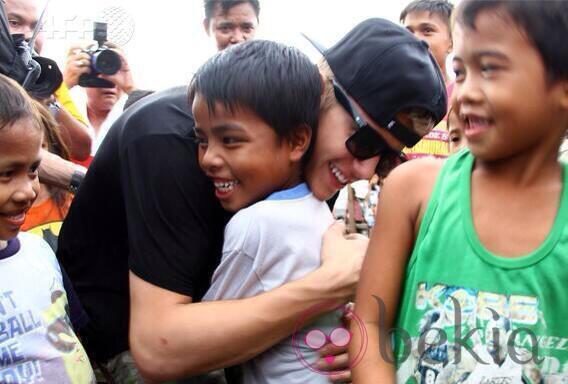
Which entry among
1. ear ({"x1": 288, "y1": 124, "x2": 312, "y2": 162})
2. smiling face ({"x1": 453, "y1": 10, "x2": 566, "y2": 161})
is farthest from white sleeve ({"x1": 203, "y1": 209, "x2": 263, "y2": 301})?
smiling face ({"x1": 453, "y1": 10, "x2": 566, "y2": 161})

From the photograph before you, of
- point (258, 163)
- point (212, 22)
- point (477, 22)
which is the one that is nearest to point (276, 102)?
point (258, 163)

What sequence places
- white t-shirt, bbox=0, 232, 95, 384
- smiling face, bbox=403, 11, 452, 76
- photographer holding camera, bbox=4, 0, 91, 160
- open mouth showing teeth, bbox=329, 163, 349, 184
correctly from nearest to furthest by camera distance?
white t-shirt, bbox=0, 232, 95, 384 → open mouth showing teeth, bbox=329, 163, 349, 184 → photographer holding camera, bbox=4, 0, 91, 160 → smiling face, bbox=403, 11, 452, 76

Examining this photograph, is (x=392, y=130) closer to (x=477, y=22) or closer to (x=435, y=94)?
(x=435, y=94)

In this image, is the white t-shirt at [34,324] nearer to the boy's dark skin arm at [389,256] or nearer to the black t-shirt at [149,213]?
the black t-shirt at [149,213]

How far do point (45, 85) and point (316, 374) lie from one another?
1.82m

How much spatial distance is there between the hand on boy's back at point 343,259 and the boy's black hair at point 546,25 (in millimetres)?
659

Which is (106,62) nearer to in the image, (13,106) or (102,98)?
(102,98)

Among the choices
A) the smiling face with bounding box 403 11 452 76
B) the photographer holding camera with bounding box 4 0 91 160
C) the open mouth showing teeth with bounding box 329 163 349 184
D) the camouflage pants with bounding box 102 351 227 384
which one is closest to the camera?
the open mouth showing teeth with bounding box 329 163 349 184

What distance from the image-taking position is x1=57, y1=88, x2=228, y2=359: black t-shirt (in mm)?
1805

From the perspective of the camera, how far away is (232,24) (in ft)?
14.1

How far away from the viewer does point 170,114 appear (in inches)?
75.3

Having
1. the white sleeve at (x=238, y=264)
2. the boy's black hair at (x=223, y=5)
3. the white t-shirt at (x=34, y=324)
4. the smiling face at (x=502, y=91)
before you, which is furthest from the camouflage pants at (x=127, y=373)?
the boy's black hair at (x=223, y=5)

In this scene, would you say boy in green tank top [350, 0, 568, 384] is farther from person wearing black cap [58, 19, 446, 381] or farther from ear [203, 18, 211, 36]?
Result: ear [203, 18, 211, 36]

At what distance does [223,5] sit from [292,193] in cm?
277
